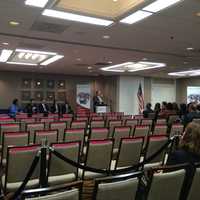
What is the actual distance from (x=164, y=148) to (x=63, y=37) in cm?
448

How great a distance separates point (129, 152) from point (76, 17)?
313cm

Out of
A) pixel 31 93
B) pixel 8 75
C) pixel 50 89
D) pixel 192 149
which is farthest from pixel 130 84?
pixel 192 149

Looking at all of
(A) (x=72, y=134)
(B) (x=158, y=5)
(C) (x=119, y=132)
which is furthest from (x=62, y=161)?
(B) (x=158, y=5)

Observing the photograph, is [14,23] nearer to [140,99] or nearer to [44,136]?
[44,136]

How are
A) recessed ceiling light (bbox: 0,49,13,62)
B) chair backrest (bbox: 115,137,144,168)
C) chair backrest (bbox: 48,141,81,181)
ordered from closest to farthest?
chair backrest (bbox: 48,141,81,181) → chair backrest (bbox: 115,137,144,168) → recessed ceiling light (bbox: 0,49,13,62)

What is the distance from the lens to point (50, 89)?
17.4 metres

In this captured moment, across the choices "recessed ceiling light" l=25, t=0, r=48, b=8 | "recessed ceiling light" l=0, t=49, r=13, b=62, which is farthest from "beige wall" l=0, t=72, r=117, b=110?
"recessed ceiling light" l=25, t=0, r=48, b=8

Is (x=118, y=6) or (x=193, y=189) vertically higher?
(x=118, y=6)

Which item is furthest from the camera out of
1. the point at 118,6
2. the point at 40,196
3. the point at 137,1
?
the point at 118,6

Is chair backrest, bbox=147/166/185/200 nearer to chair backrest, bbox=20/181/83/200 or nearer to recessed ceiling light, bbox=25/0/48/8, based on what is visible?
chair backrest, bbox=20/181/83/200

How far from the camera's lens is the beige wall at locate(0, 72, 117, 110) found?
16.0 m

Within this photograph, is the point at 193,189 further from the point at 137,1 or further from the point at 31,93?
the point at 31,93

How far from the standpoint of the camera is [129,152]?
3672mm

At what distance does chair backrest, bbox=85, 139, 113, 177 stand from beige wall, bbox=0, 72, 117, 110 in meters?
13.7
